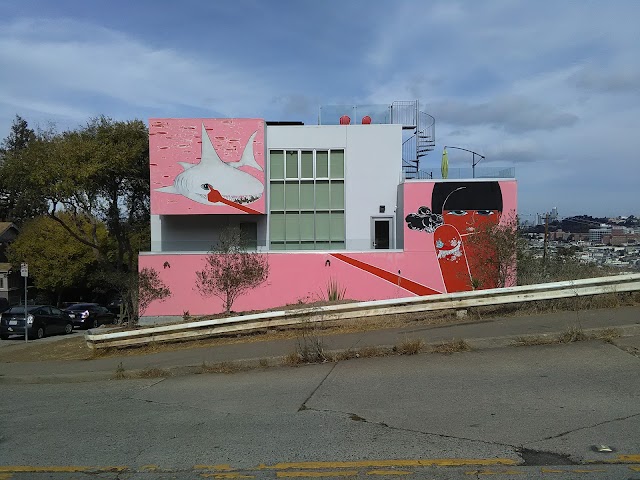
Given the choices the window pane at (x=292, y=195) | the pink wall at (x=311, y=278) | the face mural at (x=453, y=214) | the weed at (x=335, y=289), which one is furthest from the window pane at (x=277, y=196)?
the face mural at (x=453, y=214)

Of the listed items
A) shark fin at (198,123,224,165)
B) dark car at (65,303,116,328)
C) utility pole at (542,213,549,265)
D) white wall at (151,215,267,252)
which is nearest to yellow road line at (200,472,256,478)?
utility pole at (542,213,549,265)

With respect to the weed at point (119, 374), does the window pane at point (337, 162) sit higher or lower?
higher

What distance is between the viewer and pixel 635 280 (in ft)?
38.7

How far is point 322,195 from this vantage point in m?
23.9

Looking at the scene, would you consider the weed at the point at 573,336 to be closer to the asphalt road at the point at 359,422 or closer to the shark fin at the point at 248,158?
the asphalt road at the point at 359,422

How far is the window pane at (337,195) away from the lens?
78.3 feet

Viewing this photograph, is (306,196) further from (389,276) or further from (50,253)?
(50,253)

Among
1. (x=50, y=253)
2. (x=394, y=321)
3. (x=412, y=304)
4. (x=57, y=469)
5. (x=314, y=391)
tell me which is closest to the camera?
(x=57, y=469)

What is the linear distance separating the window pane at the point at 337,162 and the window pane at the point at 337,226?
1605 mm

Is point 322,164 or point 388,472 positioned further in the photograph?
point 322,164

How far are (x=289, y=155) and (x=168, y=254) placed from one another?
6.40 meters

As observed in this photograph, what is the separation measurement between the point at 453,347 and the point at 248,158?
14993mm

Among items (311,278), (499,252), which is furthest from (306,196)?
(499,252)

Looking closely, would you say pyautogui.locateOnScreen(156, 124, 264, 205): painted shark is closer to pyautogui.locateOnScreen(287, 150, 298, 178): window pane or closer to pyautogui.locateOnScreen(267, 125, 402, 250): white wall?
pyautogui.locateOnScreen(287, 150, 298, 178): window pane
